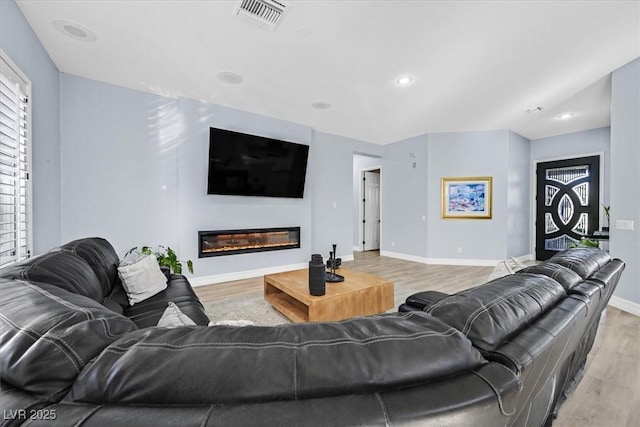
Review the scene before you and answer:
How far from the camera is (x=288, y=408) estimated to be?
46cm

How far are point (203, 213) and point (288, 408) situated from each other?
13.1 feet

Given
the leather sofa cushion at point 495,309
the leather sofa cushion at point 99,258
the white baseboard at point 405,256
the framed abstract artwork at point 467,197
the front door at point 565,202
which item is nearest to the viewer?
the leather sofa cushion at point 495,309

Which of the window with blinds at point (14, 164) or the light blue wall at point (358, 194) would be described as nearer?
the window with blinds at point (14, 164)

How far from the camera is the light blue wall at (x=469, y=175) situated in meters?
5.35

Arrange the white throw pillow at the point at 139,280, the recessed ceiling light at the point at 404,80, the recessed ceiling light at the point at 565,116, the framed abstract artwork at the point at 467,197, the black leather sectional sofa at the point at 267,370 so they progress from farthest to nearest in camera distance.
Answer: the framed abstract artwork at the point at 467,197 < the recessed ceiling light at the point at 565,116 < the recessed ceiling light at the point at 404,80 < the white throw pillow at the point at 139,280 < the black leather sectional sofa at the point at 267,370

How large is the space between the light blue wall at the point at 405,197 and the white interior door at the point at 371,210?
850mm

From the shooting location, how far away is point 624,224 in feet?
10.2

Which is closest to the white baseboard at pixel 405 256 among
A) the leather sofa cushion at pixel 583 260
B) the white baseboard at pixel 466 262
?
the white baseboard at pixel 466 262

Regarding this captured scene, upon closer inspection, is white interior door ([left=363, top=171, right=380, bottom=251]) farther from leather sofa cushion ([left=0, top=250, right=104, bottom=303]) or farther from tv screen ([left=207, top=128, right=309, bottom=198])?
leather sofa cushion ([left=0, top=250, right=104, bottom=303])

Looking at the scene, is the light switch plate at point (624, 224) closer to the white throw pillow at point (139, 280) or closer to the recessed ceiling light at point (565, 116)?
the recessed ceiling light at point (565, 116)

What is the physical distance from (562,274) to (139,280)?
2680 millimetres

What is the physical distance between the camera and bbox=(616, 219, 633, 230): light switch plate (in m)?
3.04

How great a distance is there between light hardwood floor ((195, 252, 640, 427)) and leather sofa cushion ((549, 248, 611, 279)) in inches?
33.3

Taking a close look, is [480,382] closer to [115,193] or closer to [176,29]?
[176,29]
